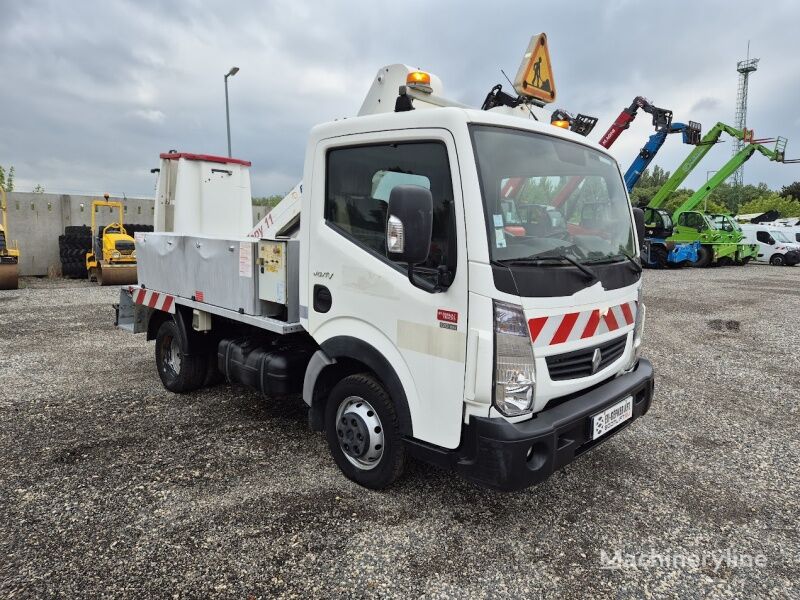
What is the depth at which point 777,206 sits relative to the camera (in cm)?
5256

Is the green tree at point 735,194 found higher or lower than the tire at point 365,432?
higher

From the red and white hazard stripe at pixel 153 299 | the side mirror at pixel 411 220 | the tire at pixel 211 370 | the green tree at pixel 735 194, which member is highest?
the green tree at pixel 735 194

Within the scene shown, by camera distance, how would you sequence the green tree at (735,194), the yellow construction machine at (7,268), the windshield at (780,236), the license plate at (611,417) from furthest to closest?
the green tree at (735,194) → the windshield at (780,236) → the yellow construction machine at (7,268) → the license plate at (611,417)

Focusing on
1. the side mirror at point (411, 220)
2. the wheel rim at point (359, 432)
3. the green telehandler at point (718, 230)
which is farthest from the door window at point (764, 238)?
the side mirror at point (411, 220)

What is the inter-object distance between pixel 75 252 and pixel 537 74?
15073 mm

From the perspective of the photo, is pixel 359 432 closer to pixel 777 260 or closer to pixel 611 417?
pixel 611 417

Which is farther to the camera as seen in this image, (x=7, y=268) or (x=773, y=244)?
(x=773, y=244)

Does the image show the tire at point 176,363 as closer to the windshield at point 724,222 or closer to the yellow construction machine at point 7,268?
the yellow construction machine at point 7,268

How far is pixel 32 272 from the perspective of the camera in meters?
15.6

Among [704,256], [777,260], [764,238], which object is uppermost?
[764,238]

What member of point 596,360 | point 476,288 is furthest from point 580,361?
point 476,288

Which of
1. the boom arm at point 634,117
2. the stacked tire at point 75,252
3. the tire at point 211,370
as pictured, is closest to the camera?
the tire at point 211,370

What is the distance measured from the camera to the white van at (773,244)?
23.8 metres

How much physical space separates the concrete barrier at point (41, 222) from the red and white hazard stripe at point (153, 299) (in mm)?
9947
